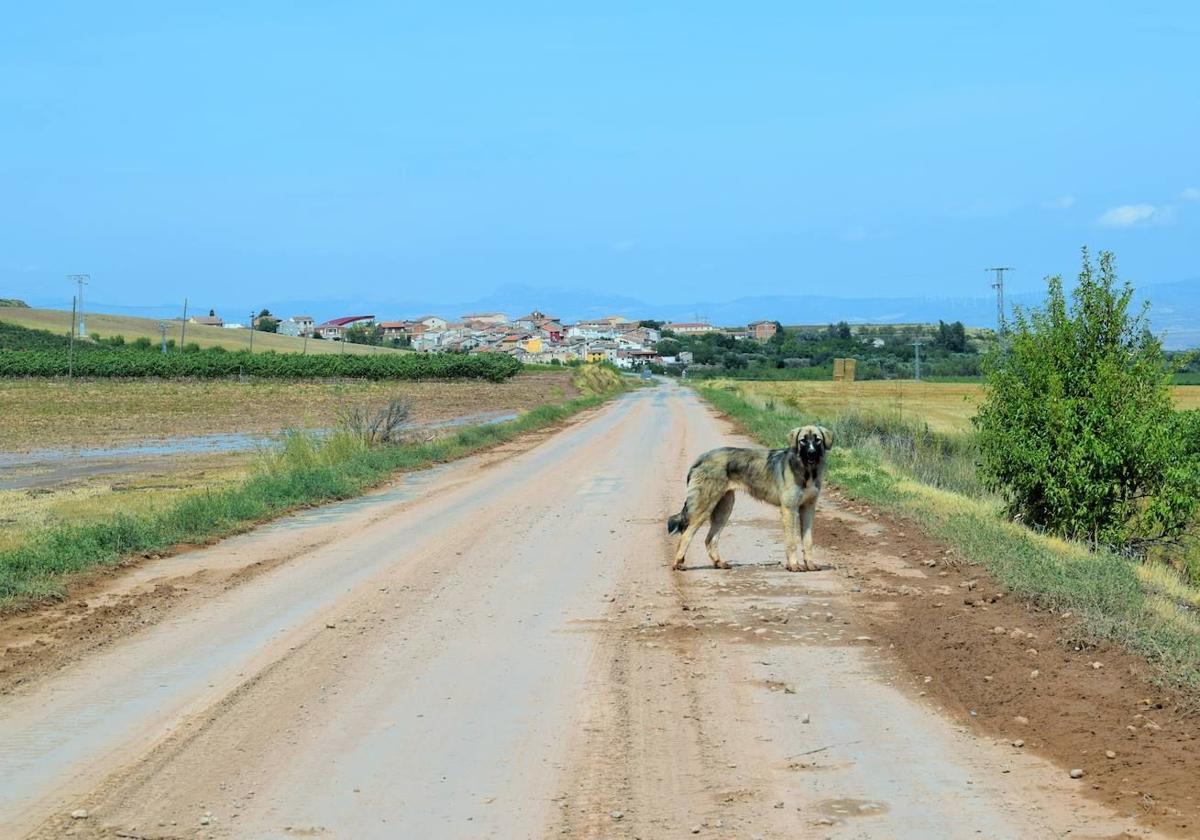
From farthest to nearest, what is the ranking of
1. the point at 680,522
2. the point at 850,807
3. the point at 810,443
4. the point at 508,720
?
the point at 680,522 → the point at 810,443 → the point at 508,720 → the point at 850,807

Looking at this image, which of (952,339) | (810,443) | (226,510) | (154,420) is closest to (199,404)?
(154,420)

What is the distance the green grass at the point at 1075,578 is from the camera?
830cm

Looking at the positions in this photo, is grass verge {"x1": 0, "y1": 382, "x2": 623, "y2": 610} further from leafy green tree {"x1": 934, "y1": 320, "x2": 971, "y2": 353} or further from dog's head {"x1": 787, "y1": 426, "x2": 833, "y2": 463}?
leafy green tree {"x1": 934, "y1": 320, "x2": 971, "y2": 353}

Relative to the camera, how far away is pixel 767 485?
12.7m

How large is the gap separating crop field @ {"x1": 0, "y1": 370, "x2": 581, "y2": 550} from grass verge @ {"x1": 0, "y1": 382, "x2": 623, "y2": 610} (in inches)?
64.1

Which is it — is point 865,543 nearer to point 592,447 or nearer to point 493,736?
point 493,736

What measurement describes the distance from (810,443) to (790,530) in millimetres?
979

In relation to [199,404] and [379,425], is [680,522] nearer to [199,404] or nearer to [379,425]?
[379,425]

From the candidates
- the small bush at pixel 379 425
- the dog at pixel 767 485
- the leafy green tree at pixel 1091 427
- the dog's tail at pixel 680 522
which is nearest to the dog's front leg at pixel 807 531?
the dog at pixel 767 485

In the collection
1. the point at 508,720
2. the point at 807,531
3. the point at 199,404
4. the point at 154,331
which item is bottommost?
the point at 508,720

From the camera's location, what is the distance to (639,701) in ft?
25.0

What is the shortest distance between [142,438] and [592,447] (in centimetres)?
1848

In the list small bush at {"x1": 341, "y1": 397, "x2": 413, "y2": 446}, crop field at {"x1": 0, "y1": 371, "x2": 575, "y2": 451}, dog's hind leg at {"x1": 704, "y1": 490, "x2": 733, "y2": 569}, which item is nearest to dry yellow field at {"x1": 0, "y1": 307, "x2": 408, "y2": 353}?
crop field at {"x1": 0, "y1": 371, "x2": 575, "y2": 451}

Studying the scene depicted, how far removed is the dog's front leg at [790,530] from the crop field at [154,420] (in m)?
9.51
